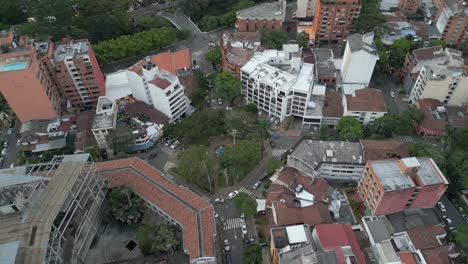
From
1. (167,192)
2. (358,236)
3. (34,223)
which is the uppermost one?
(34,223)

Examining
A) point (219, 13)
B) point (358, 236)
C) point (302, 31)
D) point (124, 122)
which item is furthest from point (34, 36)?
point (358, 236)

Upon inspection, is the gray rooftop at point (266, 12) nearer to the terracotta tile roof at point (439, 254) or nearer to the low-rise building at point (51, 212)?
the low-rise building at point (51, 212)

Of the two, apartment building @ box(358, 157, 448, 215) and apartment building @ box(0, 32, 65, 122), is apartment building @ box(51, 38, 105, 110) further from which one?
apartment building @ box(358, 157, 448, 215)

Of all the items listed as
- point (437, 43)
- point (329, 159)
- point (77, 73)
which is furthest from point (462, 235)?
point (77, 73)

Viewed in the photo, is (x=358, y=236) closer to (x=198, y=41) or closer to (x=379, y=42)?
(x=379, y=42)

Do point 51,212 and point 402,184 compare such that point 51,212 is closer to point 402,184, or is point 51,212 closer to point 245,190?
point 245,190

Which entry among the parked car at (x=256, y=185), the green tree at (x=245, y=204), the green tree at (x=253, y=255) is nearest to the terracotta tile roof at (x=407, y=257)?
the green tree at (x=253, y=255)
